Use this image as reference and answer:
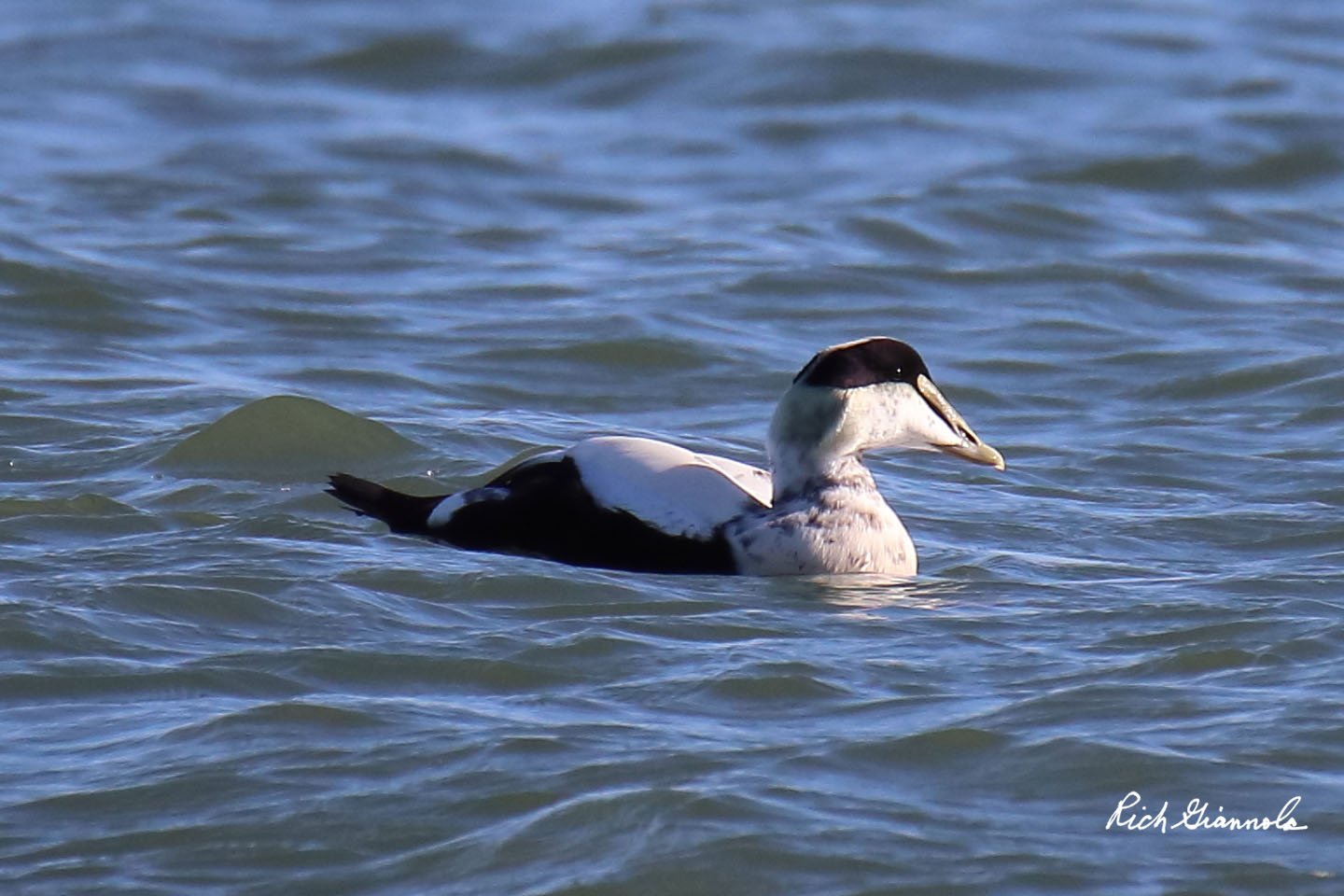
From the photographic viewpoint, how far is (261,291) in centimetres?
1022

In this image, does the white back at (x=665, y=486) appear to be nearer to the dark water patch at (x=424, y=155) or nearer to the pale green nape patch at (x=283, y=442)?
the pale green nape patch at (x=283, y=442)

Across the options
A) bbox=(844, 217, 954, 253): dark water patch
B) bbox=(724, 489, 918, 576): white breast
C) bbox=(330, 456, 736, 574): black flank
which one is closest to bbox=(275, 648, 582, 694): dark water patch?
bbox=(330, 456, 736, 574): black flank

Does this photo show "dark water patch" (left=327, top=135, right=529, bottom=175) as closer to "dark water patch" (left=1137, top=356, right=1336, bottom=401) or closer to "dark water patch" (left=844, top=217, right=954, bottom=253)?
"dark water patch" (left=844, top=217, right=954, bottom=253)

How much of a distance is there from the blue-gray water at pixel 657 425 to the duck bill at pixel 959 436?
26 centimetres

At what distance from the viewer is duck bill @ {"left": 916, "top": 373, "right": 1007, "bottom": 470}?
649 centimetres

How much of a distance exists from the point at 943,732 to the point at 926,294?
5.87 meters

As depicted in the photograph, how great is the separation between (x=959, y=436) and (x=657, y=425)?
1.92 m

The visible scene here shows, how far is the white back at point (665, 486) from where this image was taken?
20.2ft

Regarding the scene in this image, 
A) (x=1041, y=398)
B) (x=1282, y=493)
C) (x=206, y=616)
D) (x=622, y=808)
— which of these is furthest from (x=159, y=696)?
(x=1041, y=398)

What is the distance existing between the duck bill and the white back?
0.52m

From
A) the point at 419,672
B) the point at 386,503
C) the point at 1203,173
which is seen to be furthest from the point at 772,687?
the point at 1203,173

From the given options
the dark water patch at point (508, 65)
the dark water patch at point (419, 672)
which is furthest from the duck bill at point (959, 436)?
the dark water patch at point (508, 65)

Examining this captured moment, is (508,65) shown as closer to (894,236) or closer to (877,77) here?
(877,77)

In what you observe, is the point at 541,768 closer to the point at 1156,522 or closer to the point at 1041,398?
the point at 1156,522
